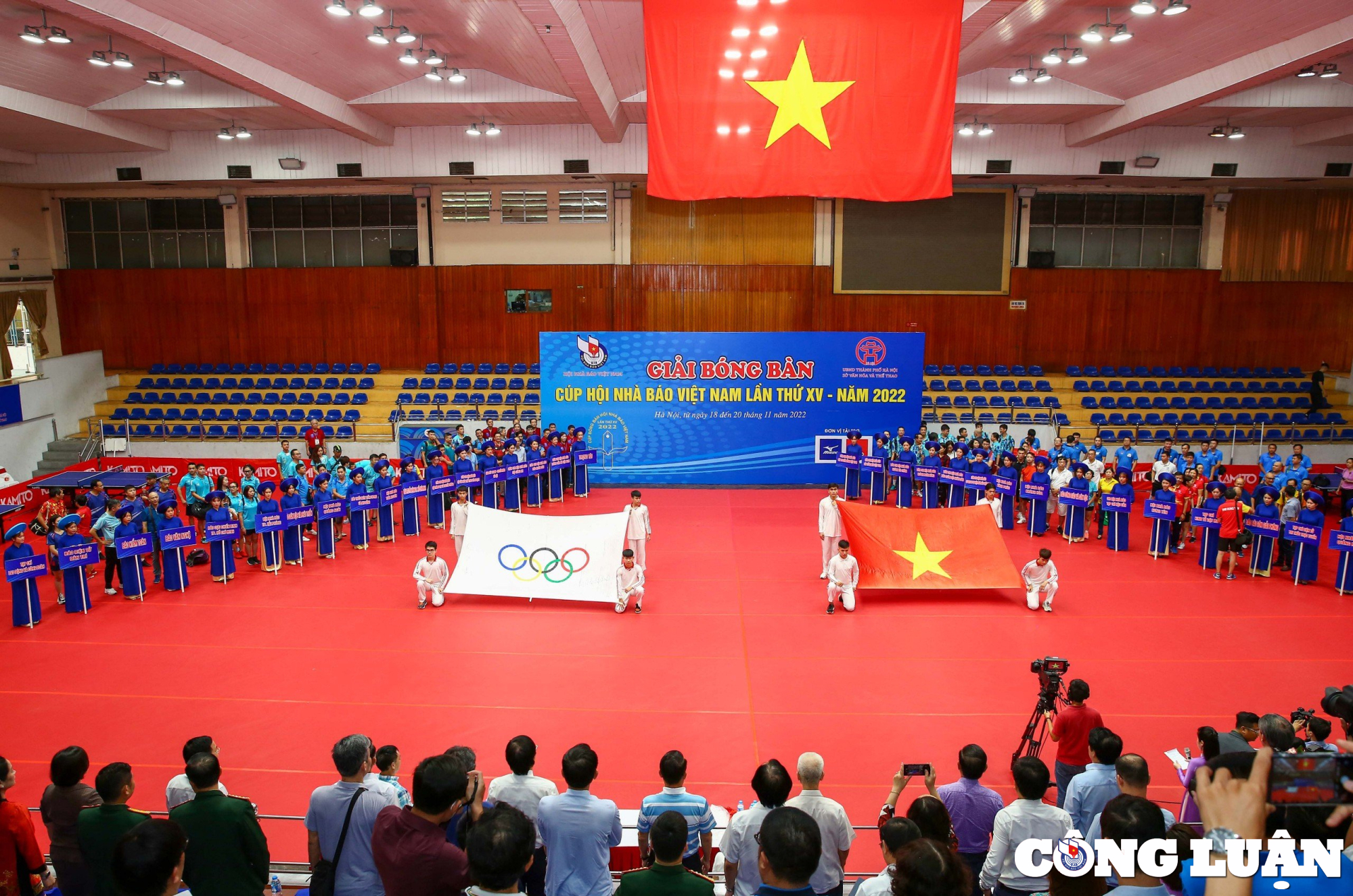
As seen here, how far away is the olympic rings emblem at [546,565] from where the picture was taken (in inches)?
527

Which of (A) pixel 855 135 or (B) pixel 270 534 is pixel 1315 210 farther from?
(B) pixel 270 534

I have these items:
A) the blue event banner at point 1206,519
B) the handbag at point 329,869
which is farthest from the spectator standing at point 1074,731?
the blue event banner at point 1206,519

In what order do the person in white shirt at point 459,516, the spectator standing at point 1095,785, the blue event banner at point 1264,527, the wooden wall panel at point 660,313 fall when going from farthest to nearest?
1. the wooden wall panel at point 660,313
2. the blue event banner at point 1264,527
3. the person in white shirt at point 459,516
4. the spectator standing at point 1095,785

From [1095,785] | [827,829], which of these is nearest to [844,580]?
[1095,785]

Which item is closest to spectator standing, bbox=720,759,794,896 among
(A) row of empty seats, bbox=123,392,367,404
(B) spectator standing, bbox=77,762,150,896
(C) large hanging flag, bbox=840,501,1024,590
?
(B) spectator standing, bbox=77,762,150,896

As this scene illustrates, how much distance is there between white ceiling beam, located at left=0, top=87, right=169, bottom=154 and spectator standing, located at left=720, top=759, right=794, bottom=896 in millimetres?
22037

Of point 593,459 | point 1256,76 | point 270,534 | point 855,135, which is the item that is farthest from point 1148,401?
point 270,534

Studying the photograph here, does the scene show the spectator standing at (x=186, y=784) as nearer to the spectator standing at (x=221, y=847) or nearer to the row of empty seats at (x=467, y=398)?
the spectator standing at (x=221, y=847)

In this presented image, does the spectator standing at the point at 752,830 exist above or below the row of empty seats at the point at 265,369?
below

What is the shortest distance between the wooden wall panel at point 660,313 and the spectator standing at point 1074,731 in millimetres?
21683

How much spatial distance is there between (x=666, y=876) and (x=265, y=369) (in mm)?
29305

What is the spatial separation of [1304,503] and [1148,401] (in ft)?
42.7

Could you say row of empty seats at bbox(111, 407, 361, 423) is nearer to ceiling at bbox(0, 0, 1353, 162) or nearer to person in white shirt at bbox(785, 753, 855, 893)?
ceiling at bbox(0, 0, 1353, 162)

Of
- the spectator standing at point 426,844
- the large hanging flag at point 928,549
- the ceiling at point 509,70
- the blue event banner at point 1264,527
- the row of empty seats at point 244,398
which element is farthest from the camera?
the row of empty seats at point 244,398
